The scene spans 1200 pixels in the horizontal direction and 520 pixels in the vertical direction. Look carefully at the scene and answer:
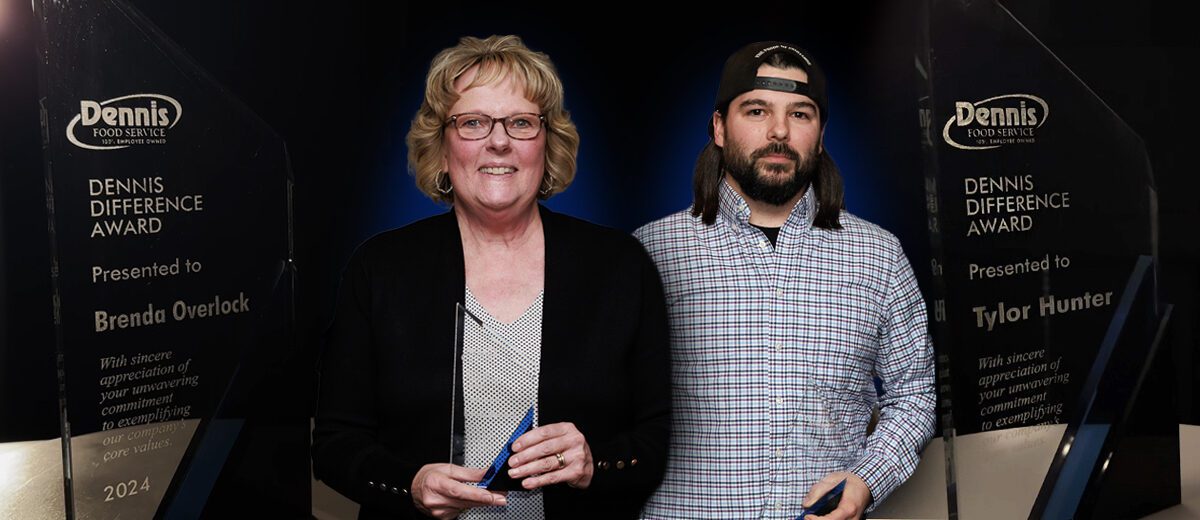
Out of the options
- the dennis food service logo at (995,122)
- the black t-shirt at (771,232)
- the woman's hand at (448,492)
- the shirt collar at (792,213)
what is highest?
the dennis food service logo at (995,122)

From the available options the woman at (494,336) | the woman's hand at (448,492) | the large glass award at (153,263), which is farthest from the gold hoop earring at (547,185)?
the large glass award at (153,263)

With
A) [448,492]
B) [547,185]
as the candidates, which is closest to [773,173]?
[547,185]

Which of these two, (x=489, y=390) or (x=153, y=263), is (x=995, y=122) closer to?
(x=489, y=390)

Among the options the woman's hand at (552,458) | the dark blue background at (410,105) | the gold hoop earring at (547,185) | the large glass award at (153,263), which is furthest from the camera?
the dark blue background at (410,105)

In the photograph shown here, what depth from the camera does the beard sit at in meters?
2.29

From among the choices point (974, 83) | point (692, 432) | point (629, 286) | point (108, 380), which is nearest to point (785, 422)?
point (692, 432)

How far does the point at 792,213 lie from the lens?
237cm

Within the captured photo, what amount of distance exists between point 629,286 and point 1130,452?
2.19 meters

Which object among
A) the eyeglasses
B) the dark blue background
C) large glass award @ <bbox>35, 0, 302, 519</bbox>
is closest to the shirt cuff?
the eyeglasses

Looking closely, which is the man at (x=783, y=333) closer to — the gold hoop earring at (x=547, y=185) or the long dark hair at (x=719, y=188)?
the long dark hair at (x=719, y=188)

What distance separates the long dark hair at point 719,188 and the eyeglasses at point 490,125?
560mm

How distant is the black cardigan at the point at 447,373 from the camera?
1.88m

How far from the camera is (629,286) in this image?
1981 mm

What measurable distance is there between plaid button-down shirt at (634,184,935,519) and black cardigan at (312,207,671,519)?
0.32m
